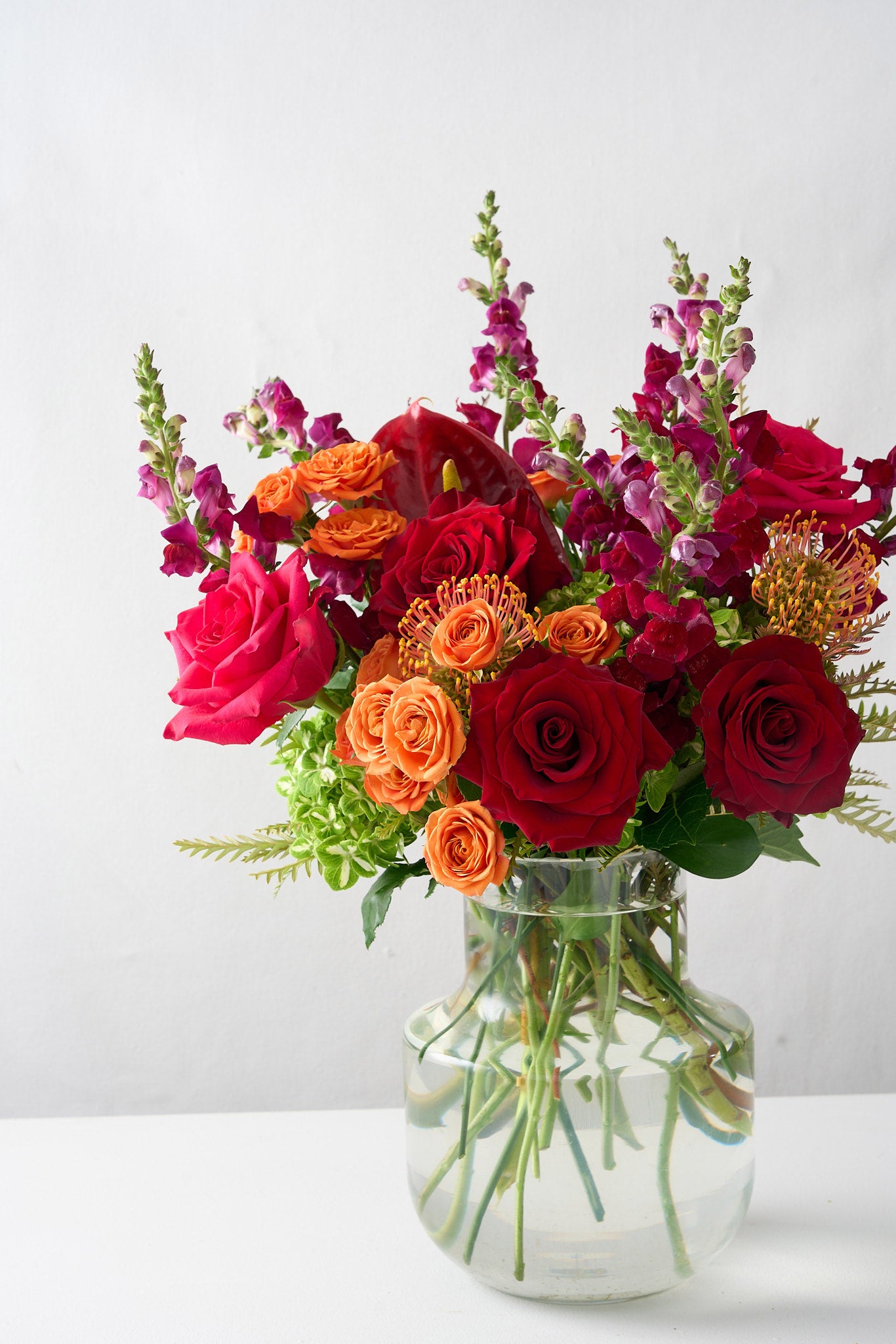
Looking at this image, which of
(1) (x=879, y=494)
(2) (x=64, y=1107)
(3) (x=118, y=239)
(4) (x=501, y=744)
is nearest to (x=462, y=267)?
(3) (x=118, y=239)

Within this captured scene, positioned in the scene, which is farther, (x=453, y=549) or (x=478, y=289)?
(x=478, y=289)

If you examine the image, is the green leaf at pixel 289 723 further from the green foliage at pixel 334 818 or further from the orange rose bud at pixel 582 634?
the orange rose bud at pixel 582 634

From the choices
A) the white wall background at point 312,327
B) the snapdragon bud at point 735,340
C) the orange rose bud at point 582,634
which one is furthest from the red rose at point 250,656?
the white wall background at point 312,327

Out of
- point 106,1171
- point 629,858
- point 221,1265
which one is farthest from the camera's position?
point 106,1171

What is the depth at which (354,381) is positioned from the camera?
4.29 ft

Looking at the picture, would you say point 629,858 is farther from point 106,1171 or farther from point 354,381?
point 354,381

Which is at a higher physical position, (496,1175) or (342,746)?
(342,746)

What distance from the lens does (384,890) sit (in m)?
0.63

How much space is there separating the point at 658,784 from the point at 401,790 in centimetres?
12

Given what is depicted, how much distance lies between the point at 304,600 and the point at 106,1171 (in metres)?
0.57

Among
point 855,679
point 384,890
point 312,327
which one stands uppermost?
point 312,327

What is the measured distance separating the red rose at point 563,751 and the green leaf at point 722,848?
0.09 meters

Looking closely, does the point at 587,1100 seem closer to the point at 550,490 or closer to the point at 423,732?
the point at 423,732

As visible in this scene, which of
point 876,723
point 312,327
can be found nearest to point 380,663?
point 876,723
